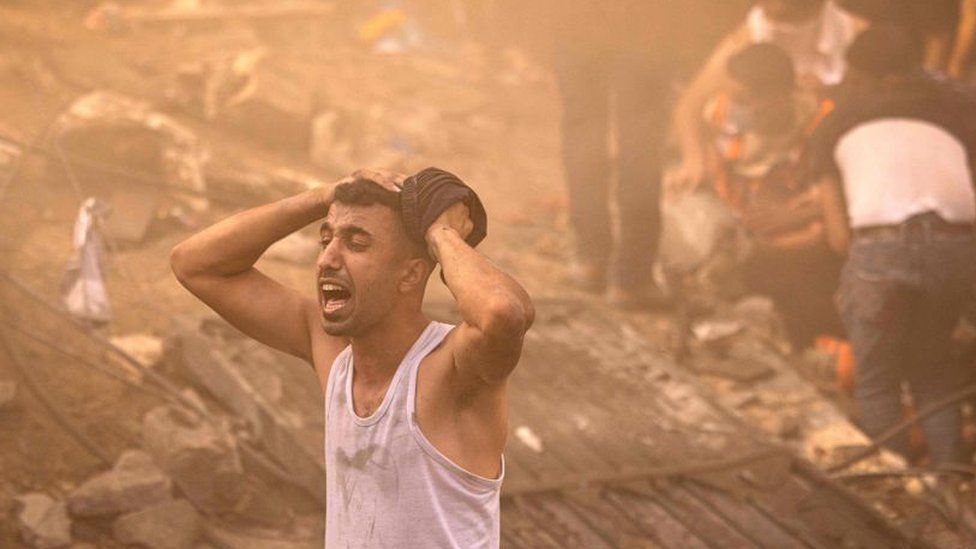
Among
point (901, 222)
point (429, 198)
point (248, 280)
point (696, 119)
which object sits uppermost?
point (429, 198)

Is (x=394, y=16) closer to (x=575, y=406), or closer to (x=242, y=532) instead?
(x=575, y=406)

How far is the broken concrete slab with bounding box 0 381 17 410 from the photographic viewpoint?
5500mm

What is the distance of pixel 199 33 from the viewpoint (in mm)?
11609

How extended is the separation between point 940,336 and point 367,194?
13.8ft

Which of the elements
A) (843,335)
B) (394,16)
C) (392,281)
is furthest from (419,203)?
(394,16)

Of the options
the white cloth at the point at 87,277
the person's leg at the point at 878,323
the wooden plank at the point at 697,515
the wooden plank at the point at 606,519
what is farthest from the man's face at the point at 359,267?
the person's leg at the point at 878,323

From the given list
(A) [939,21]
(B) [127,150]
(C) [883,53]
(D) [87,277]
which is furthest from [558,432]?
(A) [939,21]

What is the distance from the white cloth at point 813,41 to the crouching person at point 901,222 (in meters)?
1.72

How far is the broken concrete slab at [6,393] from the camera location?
5500mm

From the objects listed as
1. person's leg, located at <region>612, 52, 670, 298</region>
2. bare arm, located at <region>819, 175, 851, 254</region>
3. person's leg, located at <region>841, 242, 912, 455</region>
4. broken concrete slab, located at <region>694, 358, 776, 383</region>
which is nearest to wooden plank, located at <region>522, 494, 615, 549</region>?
person's leg, located at <region>841, 242, 912, 455</region>

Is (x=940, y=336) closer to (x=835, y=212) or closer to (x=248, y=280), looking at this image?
(x=835, y=212)

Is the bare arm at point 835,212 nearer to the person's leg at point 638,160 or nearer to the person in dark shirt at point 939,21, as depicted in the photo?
the person's leg at point 638,160

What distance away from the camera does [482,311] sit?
9.34ft

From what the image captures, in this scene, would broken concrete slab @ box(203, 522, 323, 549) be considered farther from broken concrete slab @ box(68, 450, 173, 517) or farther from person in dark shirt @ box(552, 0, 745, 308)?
person in dark shirt @ box(552, 0, 745, 308)
